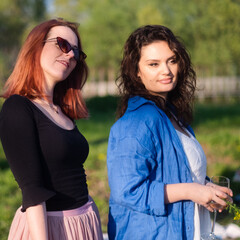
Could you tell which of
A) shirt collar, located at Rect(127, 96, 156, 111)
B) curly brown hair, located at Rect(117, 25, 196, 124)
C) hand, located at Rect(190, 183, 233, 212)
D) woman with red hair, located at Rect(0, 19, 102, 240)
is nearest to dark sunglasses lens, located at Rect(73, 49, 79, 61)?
woman with red hair, located at Rect(0, 19, 102, 240)

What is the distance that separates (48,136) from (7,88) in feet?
1.32

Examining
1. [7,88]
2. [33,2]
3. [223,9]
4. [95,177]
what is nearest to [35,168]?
[7,88]

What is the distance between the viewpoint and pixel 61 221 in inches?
77.8

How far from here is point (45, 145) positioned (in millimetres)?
1891

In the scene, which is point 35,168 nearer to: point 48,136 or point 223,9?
point 48,136

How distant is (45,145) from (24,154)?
0.13 meters

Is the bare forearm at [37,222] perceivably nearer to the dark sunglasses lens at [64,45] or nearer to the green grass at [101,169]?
the dark sunglasses lens at [64,45]

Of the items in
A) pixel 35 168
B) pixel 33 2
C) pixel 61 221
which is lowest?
pixel 61 221

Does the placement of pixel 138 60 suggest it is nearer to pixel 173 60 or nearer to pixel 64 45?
pixel 173 60

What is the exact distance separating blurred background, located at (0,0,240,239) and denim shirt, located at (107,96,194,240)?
1185 mm

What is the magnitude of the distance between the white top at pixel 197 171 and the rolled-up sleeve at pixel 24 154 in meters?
0.72

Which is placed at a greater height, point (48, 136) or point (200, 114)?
point (48, 136)

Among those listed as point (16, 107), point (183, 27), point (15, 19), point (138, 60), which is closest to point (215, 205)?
point (138, 60)

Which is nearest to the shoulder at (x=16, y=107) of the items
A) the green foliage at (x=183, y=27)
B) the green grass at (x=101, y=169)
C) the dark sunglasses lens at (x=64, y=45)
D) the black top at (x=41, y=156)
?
the black top at (x=41, y=156)
